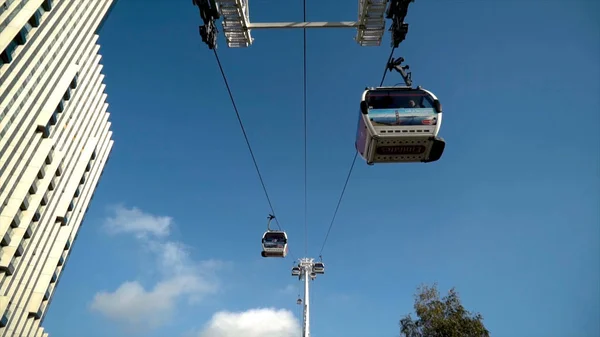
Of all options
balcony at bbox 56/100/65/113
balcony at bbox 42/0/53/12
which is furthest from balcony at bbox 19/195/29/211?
balcony at bbox 42/0/53/12

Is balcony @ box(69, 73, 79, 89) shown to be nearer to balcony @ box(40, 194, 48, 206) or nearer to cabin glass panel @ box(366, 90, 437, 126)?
balcony @ box(40, 194, 48, 206)

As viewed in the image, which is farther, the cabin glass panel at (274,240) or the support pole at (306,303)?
the support pole at (306,303)

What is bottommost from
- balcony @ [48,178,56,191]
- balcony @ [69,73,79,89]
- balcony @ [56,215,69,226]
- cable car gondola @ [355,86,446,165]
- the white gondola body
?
cable car gondola @ [355,86,446,165]

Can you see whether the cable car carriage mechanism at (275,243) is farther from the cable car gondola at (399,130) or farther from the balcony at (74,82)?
the balcony at (74,82)

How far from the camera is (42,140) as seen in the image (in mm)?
31875

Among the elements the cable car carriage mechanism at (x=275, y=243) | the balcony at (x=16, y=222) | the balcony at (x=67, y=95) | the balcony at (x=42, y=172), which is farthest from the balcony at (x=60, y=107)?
the cable car carriage mechanism at (x=275, y=243)

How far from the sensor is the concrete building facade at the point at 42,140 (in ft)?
89.5

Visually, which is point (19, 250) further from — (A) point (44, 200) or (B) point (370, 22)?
(B) point (370, 22)

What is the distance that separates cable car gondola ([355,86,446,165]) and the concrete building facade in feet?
97.2

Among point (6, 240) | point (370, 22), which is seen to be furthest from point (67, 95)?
point (370, 22)

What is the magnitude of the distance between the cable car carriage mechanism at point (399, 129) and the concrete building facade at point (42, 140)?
2961cm

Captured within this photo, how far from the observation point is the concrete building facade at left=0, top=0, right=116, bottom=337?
27281 millimetres

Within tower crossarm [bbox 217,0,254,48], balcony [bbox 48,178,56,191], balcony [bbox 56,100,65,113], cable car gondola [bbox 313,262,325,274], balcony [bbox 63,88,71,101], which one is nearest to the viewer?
tower crossarm [bbox 217,0,254,48]

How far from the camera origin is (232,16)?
23.3ft
